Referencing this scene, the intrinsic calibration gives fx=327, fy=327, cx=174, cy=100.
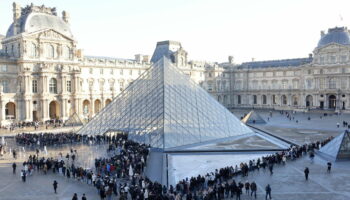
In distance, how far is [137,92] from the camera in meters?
28.3

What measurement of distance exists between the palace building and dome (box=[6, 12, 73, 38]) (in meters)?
0.11

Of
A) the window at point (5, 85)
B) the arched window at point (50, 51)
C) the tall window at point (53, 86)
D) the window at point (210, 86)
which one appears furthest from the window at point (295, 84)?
the window at point (5, 85)

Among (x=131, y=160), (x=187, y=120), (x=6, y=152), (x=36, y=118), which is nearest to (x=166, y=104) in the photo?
(x=187, y=120)

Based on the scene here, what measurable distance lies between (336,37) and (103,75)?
3758 cm

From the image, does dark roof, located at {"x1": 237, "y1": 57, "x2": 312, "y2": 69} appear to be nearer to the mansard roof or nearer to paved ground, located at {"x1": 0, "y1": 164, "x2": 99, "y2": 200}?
the mansard roof

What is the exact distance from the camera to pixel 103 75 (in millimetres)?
50969

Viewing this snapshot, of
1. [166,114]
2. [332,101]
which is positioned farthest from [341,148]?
[332,101]

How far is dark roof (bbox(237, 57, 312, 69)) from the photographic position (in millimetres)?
59478

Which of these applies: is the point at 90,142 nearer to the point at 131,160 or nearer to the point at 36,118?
the point at 131,160

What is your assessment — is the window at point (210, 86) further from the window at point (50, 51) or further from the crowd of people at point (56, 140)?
the crowd of people at point (56, 140)

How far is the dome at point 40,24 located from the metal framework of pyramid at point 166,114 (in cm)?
1933

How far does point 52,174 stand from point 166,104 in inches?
401

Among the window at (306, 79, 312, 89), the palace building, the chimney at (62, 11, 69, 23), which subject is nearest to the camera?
the palace building

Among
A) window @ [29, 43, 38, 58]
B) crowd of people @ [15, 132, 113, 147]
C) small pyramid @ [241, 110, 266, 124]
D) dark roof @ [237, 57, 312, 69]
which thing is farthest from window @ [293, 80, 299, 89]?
window @ [29, 43, 38, 58]
